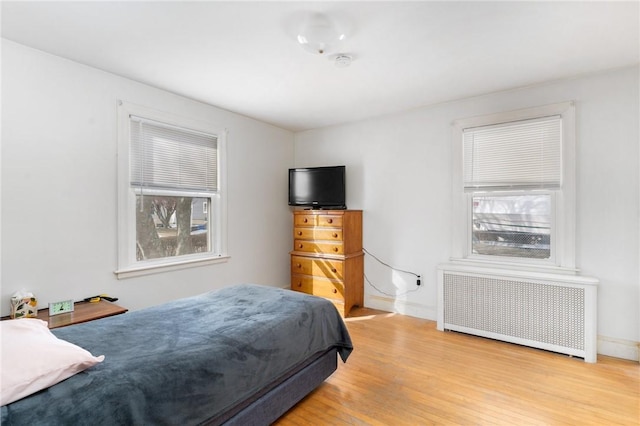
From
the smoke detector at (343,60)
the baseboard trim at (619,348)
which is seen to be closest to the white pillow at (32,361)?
the smoke detector at (343,60)

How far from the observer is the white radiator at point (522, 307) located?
279 centimetres

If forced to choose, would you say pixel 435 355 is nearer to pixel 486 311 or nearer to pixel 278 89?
pixel 486 311

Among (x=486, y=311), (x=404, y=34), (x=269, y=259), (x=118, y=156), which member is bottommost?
(x=486, y=311)

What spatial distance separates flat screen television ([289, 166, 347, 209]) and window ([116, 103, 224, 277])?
110 centimetres

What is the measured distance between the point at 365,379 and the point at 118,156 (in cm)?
285

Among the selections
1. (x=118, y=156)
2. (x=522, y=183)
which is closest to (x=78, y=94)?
(x=118, y=156)

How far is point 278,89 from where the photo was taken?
3170 millimetres

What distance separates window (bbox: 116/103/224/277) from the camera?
294cm

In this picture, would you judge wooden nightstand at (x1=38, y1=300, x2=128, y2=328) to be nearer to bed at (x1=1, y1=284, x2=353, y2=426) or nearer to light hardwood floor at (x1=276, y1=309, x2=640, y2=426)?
bed at (x1=1, y1=284, x2=353, y2=426)

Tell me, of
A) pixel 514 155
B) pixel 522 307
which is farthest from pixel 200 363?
pixel 514 155

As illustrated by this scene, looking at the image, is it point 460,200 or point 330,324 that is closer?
point 330,324

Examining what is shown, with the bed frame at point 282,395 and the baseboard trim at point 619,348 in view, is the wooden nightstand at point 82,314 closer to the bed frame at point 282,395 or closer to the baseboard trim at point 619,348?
the bed frame at point 282,395

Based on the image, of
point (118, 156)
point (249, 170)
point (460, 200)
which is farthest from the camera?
point (249, 170)

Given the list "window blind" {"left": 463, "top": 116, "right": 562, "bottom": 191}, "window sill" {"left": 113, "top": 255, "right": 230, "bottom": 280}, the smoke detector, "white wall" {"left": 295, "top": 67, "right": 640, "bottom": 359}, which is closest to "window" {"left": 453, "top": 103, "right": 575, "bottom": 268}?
"window blind" {"left": 463, "top": 116, "right": 562, "bottom": 191}
